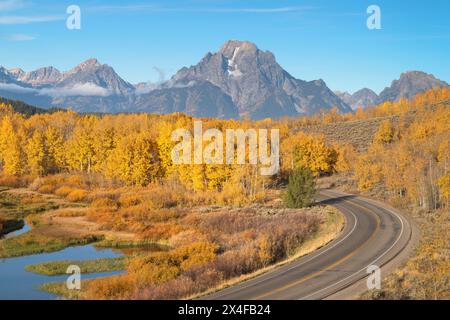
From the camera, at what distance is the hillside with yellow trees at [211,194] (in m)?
31.2

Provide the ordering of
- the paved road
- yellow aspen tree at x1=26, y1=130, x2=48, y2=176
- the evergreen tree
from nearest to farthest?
1. the paved road
2. the evergreen tree
3. yellow aspen tree at x1=26, y1=130, x2=48, y2=176

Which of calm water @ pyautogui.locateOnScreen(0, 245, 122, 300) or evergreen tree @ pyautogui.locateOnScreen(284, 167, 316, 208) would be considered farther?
evergreen tree @ pyautogui.locateOnScreen(284, 167, 316, 208)

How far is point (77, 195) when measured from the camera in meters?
74.7

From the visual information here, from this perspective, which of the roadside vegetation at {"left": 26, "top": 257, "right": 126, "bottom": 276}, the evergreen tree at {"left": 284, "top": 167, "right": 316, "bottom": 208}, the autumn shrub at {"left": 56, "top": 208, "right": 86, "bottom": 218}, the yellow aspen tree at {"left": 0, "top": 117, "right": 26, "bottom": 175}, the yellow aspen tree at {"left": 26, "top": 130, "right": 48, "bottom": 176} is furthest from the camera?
the yellow aspen tree at {"left": 0, "top": 117, "right": 26, "bottom": 175}

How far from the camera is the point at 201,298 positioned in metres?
27.0

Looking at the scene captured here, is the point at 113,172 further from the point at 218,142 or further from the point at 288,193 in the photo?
the point at 288,193

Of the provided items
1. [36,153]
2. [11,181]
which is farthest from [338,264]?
[36,153]

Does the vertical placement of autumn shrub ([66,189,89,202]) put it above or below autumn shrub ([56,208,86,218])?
above

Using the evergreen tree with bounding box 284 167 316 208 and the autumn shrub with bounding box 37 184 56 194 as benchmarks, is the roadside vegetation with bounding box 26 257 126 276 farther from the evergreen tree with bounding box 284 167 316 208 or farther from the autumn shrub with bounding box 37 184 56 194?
the autumn shrub with bounding box 37 184 56 194

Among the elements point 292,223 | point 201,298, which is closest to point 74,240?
point 292,223

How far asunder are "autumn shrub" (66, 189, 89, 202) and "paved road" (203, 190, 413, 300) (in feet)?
145

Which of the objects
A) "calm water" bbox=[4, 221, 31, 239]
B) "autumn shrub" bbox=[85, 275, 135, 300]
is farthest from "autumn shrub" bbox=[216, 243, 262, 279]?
"calm water" bbox=[4, 221, 31, 239]

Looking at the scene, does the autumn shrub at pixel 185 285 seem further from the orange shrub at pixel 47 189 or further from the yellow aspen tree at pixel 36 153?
the yellow aspen tree at pixel 36 153

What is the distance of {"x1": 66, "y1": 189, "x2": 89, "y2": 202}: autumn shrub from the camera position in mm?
73875
